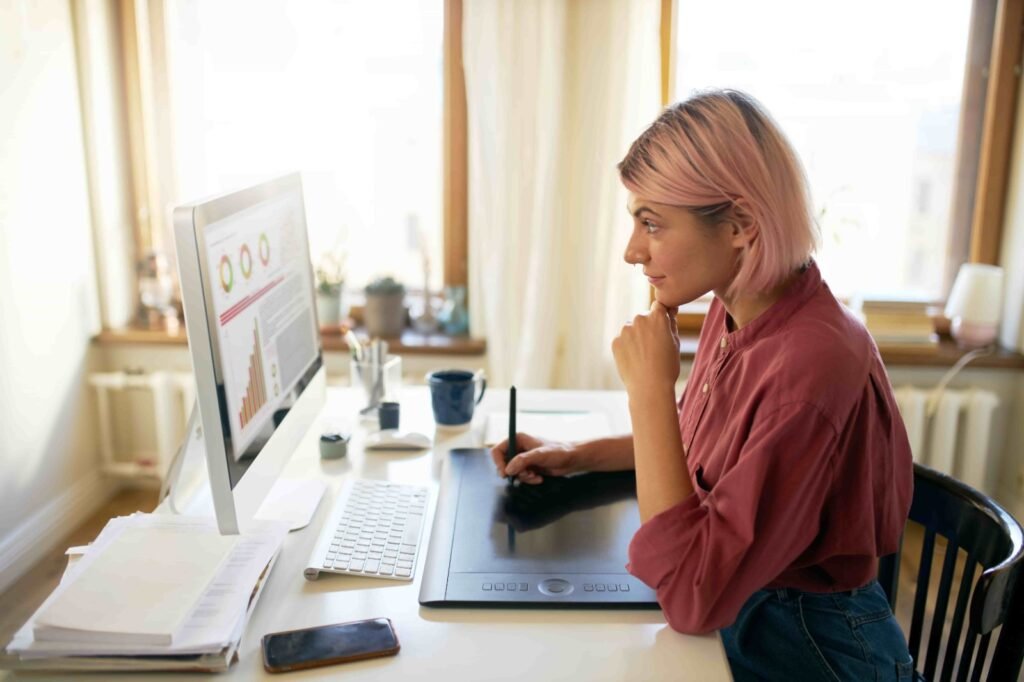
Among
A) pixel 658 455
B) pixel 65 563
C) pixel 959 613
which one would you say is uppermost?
pixel 658 455

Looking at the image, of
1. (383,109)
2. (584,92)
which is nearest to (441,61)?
(383,109)

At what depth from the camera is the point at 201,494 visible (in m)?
1.38

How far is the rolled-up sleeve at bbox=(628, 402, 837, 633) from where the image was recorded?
1015 millimetres

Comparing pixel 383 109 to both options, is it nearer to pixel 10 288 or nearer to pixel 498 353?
pixel 498 353

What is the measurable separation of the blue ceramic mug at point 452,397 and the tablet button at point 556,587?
608mm

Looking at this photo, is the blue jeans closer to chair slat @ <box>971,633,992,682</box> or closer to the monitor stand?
chair slat @ <box>971,633,992,682</box>

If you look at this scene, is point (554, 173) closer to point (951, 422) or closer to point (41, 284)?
point (951, 422)

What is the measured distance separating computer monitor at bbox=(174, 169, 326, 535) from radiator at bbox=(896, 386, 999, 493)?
188 cm

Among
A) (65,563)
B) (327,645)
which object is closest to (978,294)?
(327,645)

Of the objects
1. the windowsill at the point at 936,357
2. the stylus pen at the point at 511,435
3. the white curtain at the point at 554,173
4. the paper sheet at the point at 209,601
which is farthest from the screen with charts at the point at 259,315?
the windowsill at the point at 936,357

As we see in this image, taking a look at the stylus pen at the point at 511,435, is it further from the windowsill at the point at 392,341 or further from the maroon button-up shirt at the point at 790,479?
the windowsill at the point at 392,341

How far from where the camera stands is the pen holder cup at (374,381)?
1.78 m

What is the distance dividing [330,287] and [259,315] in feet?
5.25

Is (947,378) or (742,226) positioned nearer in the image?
(742,226)
